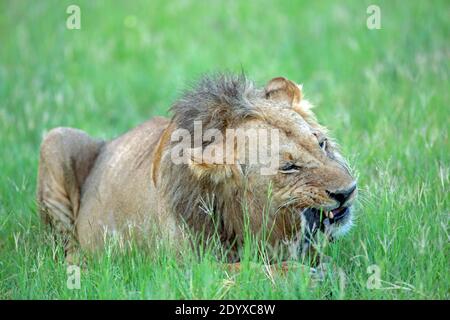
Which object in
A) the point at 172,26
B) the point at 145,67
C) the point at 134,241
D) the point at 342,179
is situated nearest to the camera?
the point at 342,179

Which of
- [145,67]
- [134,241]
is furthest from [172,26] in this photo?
[134,241]

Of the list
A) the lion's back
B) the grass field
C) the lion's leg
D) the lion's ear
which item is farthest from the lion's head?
the lion's leg

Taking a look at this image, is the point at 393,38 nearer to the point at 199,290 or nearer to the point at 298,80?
the point at 298,80

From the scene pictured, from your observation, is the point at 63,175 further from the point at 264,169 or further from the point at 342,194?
the point at 342,194

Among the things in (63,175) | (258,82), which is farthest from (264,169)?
(63,175)

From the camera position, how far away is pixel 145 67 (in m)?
10.7

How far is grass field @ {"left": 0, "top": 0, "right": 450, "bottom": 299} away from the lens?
4598 mm

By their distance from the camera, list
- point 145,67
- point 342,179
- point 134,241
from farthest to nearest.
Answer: point 145,67
point 134,241
point 342,179

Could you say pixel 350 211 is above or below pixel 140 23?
below

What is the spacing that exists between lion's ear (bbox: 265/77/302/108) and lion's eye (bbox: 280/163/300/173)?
0.63m

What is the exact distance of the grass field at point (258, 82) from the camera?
4.60 metres
